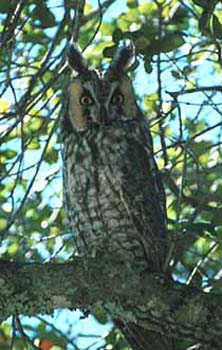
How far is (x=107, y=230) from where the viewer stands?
11.5ft

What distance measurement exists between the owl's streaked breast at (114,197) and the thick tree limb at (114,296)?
614 millimetres

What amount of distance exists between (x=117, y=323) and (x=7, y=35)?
1.11 m

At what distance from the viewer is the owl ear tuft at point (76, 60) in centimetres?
348

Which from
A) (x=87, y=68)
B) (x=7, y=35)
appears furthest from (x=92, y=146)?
(x=7, y=35)

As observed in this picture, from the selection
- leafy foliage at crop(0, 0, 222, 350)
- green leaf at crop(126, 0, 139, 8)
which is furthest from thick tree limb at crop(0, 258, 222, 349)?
green leaf at crop(126, 0, 139, 8)

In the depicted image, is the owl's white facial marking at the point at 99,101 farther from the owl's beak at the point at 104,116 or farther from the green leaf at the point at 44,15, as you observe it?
the green leaf at the point at 44,15

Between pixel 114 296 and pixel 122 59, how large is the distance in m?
1.09

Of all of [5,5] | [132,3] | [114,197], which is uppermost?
[132,3]

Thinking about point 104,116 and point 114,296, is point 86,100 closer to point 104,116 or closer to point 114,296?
point 104,116

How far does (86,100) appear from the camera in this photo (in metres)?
3.61

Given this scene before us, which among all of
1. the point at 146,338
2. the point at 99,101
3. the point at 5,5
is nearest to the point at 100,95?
the point at 99,101

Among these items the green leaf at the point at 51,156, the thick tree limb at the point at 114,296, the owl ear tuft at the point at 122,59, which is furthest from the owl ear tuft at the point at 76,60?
the thick tree limb at the point at 114,296

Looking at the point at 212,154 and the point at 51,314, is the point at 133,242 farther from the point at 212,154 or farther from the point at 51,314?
the point at 212,154

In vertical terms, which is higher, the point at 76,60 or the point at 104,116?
the point at 76,60
